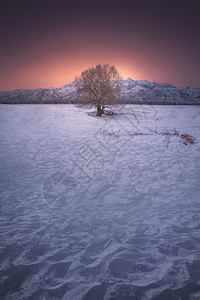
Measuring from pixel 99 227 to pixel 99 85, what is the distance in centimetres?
2094

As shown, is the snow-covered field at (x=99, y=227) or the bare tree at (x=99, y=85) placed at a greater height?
the bare tree at (x=99, y=85)

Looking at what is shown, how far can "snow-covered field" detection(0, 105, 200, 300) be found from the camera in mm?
2025

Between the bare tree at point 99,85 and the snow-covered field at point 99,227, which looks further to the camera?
the bare tree at point 99,85

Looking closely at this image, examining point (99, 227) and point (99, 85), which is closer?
point (99, 227)

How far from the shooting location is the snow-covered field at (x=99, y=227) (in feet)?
6.64

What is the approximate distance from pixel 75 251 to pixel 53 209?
1530 millimetres

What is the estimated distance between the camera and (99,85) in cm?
2106

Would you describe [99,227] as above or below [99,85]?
below

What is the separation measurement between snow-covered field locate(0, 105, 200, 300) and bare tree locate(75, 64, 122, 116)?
16116mm

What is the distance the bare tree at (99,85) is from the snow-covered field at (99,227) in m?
16.1

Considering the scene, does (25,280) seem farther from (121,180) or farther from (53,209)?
(121,180)

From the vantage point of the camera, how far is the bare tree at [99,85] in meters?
20.9

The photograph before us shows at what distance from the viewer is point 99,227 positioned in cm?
330

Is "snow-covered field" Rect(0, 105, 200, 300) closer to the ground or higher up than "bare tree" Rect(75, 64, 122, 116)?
closer to the ground
